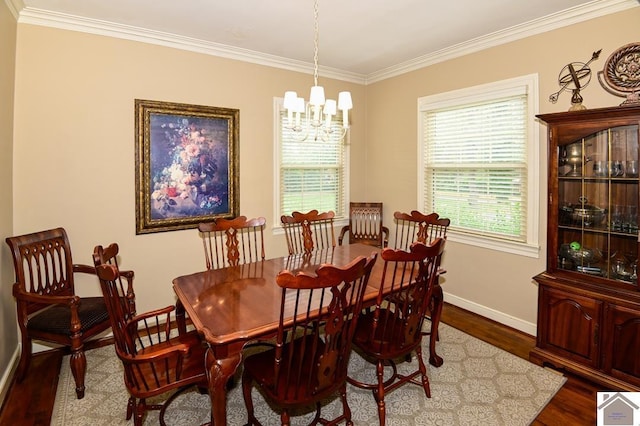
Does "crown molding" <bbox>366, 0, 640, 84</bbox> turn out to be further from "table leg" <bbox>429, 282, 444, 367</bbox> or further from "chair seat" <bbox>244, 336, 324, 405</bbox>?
"chair seat" <bbox>244, 336, 324, 405</bbox>

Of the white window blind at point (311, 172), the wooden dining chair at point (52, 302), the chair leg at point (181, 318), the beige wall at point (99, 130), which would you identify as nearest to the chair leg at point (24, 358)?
the wooden dining chair at point (52, 302)

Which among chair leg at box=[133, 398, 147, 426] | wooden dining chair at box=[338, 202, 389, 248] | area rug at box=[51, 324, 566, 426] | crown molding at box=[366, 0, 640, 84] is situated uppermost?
crown molding at box=[366, 0, 640, 84]

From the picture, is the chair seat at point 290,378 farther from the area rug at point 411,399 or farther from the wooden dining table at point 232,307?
the area rug at point 411,399

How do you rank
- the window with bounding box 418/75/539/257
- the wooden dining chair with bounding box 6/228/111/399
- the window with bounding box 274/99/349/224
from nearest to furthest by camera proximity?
1. the wooden dining chair with bounding box 6/228/111/399
2. the window with bounding box 418/75/539/257
3. the window with bounding box 274/99/349/224

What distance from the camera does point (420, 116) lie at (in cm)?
421

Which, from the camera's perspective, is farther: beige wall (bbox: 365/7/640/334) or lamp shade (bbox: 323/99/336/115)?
beige wall (bbox: 365/7/640/334)

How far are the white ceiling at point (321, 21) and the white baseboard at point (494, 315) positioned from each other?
8.50 feet

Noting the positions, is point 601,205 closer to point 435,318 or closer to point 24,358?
point 435,318

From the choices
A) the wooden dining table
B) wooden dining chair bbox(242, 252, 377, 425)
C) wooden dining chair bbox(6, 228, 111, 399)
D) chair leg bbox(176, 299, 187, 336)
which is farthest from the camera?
wooden dining chair bbox(6, 228, 111, 399)

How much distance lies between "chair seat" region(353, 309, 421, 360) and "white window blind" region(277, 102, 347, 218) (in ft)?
7.34

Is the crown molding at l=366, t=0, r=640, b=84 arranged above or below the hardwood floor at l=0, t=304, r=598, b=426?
above

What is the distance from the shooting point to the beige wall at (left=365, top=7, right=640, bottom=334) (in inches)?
112

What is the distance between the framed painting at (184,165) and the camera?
336 cm

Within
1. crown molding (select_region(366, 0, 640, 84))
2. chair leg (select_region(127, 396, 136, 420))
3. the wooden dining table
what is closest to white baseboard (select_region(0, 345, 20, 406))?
chair leg (select_region(127, 396, 136, 420))
